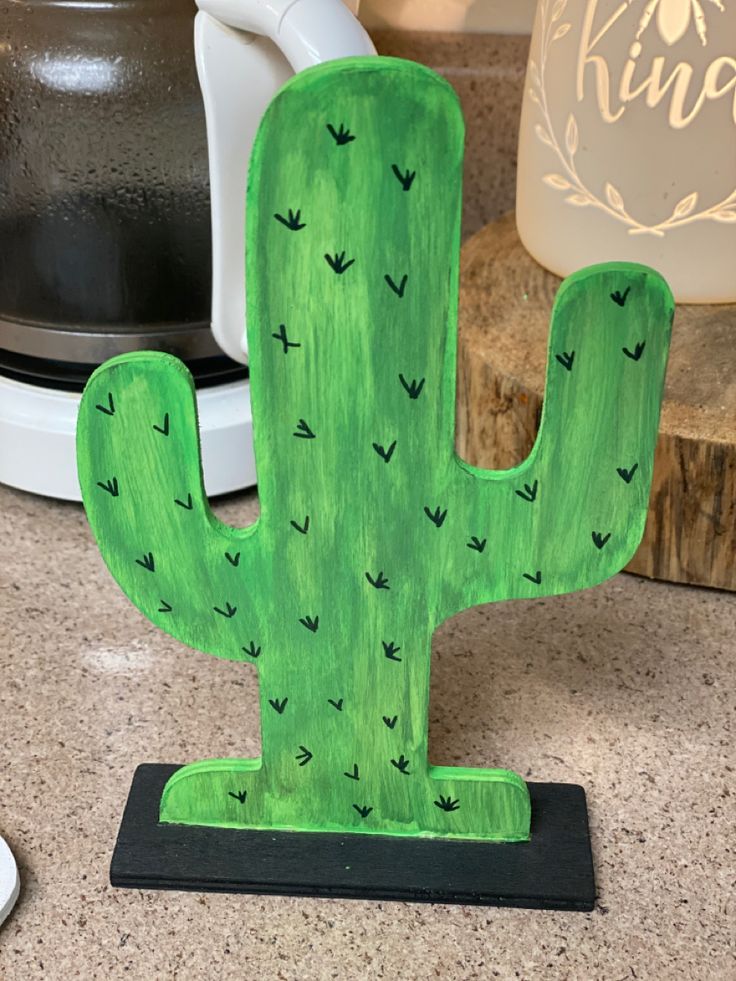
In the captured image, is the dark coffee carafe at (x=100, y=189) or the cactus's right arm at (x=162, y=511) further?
the dark coffee carafe at (x=100, y=189)

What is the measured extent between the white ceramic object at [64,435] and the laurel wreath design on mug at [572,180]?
0.65 feet

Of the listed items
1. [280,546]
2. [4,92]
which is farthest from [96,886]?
[4,92]

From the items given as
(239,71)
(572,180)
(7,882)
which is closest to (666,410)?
(572,180)

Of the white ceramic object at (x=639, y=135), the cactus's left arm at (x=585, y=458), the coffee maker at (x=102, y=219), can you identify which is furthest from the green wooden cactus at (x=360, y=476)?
the white ceramic object at (x=639, y=135)

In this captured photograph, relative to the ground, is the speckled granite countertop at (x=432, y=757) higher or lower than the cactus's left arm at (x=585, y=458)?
lower

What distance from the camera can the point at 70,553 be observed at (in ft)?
2.09

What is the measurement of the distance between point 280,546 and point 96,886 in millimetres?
156

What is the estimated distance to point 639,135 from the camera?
586 mm

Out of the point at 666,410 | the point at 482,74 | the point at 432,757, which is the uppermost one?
the point at 482,74

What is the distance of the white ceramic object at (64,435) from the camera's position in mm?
621

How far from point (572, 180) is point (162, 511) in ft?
1.05

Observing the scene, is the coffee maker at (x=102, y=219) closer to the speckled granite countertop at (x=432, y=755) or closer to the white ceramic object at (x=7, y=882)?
the speckled granite countertop at (x=432, y=755)

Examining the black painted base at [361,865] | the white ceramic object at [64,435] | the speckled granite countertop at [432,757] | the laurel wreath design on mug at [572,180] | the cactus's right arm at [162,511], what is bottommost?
the speckled granite countertop at [432,757]

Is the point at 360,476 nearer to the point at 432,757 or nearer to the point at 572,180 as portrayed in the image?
the point at 432,757
